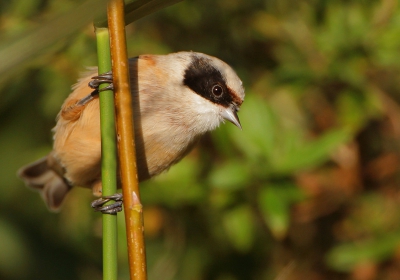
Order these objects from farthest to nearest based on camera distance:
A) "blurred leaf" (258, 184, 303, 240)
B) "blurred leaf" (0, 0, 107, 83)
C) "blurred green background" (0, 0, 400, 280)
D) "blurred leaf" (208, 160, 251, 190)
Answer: "blurred green background" (0, 0, 400, 280) < "blurred leaf" (208, 160, 251, 190) < "blurred leaf" (258, 184, 303, 240) < "blurred leaf" (0, 0, 107, 83)

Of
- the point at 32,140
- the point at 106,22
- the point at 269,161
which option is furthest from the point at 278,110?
the point at 106,22

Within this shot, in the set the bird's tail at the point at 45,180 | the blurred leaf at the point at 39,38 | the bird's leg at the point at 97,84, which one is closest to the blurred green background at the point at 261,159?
the bird's tail at the point at 45,180

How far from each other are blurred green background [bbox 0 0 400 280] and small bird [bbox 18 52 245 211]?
641 mm

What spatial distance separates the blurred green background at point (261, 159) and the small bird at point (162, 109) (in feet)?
2.10

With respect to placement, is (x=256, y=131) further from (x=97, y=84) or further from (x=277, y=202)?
(x=97, y=84)

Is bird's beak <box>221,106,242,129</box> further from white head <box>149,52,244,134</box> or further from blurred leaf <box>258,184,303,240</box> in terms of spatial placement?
blurred leaf <box>258,184,303,240</box>

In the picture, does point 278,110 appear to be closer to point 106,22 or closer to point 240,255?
point 240,255

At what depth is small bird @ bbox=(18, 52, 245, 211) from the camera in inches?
101

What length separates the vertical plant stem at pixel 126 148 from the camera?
1.17 meters

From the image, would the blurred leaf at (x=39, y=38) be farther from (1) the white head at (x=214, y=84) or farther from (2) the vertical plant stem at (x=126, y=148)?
(1) the white head at (x=214, y=84)

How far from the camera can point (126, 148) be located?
1224 millimetres

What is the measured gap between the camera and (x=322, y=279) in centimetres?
443

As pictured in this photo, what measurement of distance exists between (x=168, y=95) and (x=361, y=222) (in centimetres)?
227

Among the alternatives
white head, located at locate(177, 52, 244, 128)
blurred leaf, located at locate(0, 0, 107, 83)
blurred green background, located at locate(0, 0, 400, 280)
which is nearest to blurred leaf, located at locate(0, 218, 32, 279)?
blurred green background, located at locate(0, 0, 400, 280)
